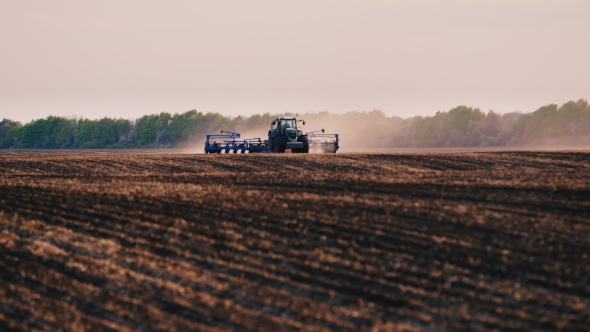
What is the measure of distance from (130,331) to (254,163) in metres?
26.7

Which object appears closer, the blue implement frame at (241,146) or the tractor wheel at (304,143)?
the tractor wheel at (304,143)

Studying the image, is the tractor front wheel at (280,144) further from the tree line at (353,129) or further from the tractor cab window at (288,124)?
the tree line at (353,129)

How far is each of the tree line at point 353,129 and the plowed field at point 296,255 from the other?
85.6 metres

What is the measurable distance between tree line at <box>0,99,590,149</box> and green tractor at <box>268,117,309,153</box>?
59.0 meters

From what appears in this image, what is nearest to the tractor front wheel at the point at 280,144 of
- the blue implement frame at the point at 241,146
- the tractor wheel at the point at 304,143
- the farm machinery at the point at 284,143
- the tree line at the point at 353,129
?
the farm machinery at the point at 284,143

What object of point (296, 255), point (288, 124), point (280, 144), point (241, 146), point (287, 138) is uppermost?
point (288, 124)

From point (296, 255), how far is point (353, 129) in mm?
111486

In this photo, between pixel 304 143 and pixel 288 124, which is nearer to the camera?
pixel 304 143

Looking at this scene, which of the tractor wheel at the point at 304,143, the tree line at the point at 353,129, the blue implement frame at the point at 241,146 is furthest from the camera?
the tree line at the point at 353,129

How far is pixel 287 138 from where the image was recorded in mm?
51375

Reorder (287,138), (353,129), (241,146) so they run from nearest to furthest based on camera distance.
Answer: (287,138) → (241,146) → (353,129)

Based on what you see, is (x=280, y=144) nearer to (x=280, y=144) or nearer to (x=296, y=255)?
(x=280, y=144)

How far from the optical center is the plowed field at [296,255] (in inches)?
537

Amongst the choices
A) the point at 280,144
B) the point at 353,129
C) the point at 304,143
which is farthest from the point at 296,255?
the point at 353,129
